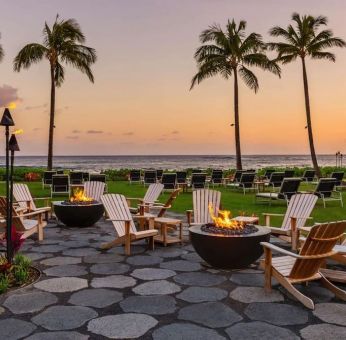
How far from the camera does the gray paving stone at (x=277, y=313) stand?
4.00 meters

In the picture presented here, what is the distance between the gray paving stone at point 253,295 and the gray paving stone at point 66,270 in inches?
80.7

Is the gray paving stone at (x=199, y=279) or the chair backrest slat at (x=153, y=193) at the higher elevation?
the chair backrest slat at (x=153, y=193)

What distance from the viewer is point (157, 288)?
16.5ft

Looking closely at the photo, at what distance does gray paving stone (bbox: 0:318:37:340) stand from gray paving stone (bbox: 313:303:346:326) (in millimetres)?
2713

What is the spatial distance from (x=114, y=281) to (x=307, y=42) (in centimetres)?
2361

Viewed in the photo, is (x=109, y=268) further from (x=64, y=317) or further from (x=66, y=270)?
(x=64, y=317)

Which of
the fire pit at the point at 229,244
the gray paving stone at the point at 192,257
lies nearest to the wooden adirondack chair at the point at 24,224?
the gray paving stone at the point at 192,257

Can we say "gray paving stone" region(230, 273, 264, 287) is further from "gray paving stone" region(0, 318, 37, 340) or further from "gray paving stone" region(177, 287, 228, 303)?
"gray paving stone" region(0, 318, 37, 340)

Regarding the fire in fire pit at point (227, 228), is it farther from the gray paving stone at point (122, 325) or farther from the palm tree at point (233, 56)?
the palm tree at point (233, 56)

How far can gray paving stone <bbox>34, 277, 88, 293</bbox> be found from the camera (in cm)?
494

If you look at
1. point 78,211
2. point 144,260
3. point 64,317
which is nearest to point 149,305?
point 64,317

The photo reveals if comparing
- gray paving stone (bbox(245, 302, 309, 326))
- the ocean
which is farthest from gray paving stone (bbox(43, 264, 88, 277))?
the ocean

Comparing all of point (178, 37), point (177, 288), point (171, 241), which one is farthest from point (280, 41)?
point (177, 288)

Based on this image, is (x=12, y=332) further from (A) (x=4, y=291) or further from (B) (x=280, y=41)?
(B) (x=280, y=41)
